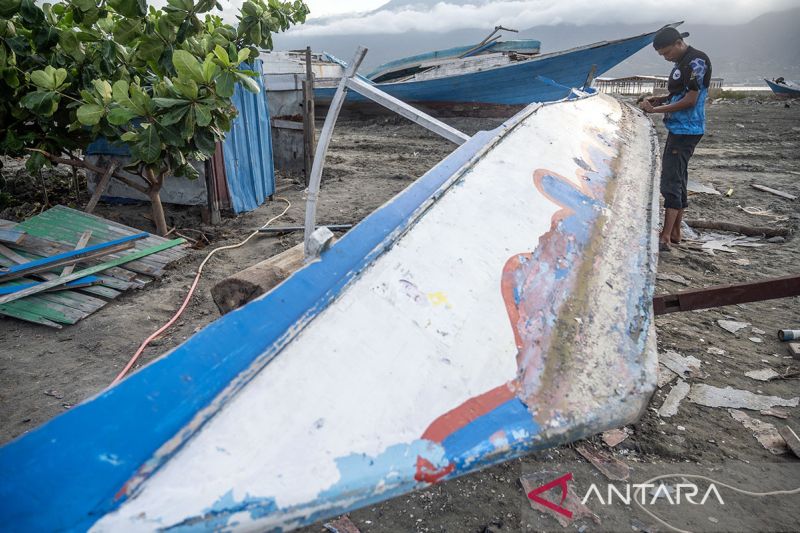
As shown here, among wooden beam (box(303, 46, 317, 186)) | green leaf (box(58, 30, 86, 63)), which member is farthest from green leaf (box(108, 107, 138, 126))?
wooden beam (box(303, 46, 317, 186))

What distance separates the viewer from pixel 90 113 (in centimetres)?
373

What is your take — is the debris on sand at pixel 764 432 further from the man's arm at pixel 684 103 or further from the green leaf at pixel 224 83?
the green leaf at pixel 224 83

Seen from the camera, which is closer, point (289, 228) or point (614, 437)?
point (614, 437)

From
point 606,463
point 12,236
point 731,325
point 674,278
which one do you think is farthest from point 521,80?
point 606,463

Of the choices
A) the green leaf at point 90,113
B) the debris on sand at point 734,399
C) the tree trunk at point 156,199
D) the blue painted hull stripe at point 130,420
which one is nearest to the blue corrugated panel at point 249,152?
the tree trunk at point 156,199

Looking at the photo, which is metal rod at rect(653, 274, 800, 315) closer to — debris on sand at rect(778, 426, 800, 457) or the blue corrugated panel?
Answer: debris on sand at rect(778, 426, 800, 457)

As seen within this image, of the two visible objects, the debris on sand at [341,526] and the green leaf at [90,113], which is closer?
the debris on sand at [341,526]

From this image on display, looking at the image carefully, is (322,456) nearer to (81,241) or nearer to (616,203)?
(616,203)

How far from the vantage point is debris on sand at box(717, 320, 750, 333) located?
10.5ft

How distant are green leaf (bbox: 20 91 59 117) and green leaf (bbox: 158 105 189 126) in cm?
105

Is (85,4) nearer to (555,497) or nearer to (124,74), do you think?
(124,74)

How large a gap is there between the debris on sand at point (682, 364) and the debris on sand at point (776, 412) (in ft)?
1.08

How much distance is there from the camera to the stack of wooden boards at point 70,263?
146 inches

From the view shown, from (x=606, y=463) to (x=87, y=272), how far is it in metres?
4.04
